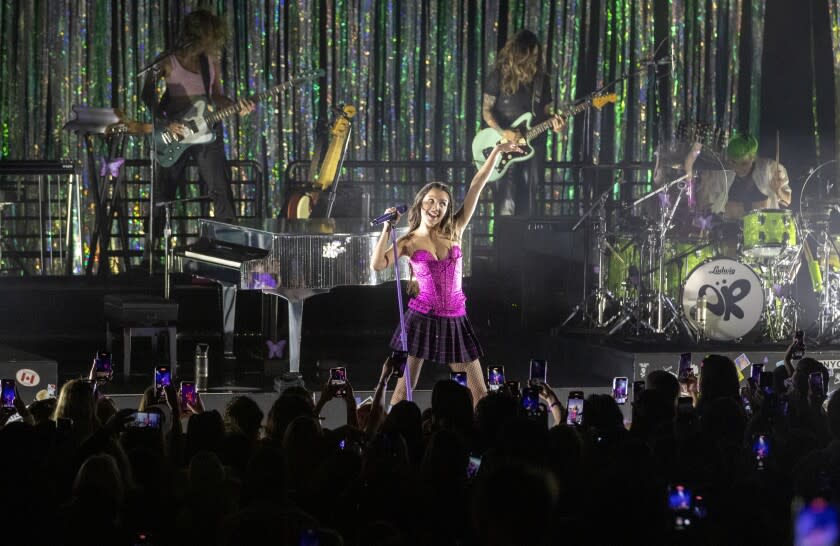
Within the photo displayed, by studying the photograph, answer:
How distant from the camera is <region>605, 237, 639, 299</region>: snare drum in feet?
37.6

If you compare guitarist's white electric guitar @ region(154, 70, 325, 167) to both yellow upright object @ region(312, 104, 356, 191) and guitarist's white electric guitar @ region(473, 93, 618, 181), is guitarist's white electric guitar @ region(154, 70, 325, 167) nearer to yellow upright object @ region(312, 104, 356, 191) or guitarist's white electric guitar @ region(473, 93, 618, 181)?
yellow upright object @ region(312, 104, 356, 191)

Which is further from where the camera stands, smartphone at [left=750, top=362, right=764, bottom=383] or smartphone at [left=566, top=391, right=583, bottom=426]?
smartphone at [left=750, top=362, right=764, bottom=383]

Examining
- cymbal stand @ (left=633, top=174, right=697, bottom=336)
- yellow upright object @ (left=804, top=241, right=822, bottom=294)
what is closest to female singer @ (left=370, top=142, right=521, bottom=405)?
cymbal stand @ (left=633, top=174, right=697, bottom=336)

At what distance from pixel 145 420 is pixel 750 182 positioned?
9.06m

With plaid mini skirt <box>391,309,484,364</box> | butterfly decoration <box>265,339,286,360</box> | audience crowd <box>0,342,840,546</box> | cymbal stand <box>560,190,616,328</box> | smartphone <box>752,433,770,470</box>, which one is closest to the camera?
audience crowd <box>0,342,840,546</box>

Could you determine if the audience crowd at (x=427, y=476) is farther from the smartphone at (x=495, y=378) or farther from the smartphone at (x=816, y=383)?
the smartphone at (x=495, y=378)

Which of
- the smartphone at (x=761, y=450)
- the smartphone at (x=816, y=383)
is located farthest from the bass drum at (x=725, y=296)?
the smartphone at (x=761, y=450)

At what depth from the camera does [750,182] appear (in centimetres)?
1280

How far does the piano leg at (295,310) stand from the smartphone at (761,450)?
4.49 meters

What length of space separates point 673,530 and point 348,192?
890 cm

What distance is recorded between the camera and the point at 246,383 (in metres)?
9.37

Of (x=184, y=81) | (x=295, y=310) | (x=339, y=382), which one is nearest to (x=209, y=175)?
(x=184, y=81)

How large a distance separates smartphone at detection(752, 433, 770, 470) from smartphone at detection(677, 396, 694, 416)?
386 millimetres

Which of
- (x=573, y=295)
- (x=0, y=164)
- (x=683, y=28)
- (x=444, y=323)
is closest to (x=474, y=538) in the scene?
(x=444, y=323)
